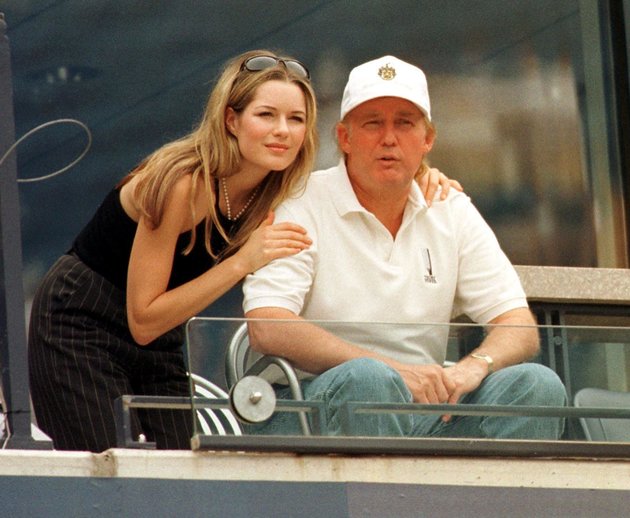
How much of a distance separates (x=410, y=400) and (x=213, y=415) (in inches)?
18.1

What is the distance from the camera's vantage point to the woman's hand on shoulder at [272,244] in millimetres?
4660

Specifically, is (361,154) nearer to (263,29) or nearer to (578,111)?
(263,29)

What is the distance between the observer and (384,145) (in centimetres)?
485

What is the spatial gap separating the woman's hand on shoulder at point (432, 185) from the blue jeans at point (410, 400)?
80cm

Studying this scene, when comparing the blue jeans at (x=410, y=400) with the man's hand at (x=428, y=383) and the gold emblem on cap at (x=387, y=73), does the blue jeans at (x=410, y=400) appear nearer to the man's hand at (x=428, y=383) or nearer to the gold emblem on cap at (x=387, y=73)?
the man's hand at (x=428, y=383)

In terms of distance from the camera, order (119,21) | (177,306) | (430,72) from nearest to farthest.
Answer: (177,306) → (119,21) → (430,72)

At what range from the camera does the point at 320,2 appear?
26.3 ft

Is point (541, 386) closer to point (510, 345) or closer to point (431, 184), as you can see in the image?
point (510, 345)

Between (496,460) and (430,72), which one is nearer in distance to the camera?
(496,460)

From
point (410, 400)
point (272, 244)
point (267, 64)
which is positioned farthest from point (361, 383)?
point (267, 64)

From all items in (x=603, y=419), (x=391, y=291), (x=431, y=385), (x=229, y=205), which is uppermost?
(x=229, y=205)

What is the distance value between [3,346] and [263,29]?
390cm

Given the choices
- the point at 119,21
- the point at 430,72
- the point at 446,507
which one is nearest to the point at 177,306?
the point at 446,507

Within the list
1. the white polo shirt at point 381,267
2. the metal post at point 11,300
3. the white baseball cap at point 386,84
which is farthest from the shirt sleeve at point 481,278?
the metal post at point 11,300
